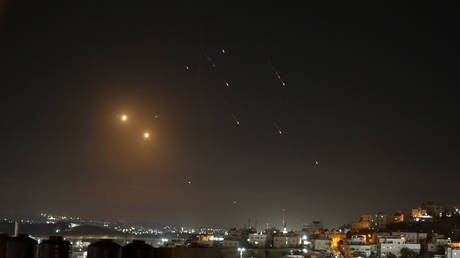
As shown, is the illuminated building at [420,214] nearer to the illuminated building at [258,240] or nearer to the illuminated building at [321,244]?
the illuminated building at [321,244]

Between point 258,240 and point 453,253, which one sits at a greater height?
point 258,240

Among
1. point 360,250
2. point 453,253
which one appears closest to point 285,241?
point 360,250

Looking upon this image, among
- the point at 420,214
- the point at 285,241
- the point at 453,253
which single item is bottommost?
the point at 453,253

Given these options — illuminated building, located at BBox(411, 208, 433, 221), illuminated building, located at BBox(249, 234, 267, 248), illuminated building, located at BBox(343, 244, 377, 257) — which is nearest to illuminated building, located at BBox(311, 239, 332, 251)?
illuminated building, located at BBox(343, 244, 377, 257)

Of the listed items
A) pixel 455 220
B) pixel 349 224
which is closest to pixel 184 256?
pixel 455 220

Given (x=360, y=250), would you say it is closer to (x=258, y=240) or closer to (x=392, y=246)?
(x=392, y=246)

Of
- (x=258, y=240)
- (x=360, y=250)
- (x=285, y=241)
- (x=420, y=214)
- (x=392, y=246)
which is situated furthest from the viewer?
(x=420, y=214)

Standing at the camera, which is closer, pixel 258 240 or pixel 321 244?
pixel 258 240

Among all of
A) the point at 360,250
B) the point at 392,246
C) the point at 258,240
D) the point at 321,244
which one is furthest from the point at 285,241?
the point at 392,246

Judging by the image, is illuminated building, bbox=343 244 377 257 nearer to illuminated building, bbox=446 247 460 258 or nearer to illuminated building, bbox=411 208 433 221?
illuminated building, bbox=446 247 460 258

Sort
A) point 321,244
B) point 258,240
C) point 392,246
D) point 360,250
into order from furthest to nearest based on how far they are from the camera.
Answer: point 321,244 < point 258,240 < point 392,246 < point 360,250

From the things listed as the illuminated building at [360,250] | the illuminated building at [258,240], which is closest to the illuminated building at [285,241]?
the illuminated building at [258,240]
